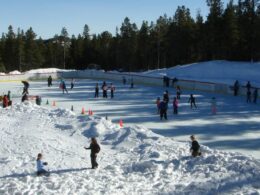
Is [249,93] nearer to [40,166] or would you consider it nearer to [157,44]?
[40,166]

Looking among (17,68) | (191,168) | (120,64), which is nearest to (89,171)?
(191,168)

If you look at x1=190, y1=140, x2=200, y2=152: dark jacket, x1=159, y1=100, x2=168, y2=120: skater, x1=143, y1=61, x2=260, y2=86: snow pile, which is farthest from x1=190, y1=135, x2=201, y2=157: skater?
x1=143, y1=61, x2=260, y2=86: snow pile

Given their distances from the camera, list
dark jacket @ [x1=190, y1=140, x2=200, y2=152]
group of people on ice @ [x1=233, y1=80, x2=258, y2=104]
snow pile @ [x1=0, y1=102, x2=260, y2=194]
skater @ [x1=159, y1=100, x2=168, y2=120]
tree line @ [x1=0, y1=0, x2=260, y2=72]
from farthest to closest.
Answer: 1. tree line @ [x1=0, y1=0, x2=260, y2=72]
2. group of people on ice @ [x1=233, y1=80, x2=258, y2=104]
3. skater @ [x1=159, y1=100, x2=168, y2=120]
4. dark jacket @ [x1=190, y1=140, x2=200, y2=152]
5. snow pile @ [x1=0, y1=102, x2=260, y2=194]

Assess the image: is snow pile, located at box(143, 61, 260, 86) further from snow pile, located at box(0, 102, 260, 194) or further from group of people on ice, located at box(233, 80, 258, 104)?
snow pile, located at box(0, 102, 260, 194)

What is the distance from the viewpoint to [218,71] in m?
49.7

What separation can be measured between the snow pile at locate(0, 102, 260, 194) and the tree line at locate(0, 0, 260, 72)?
4119 cm

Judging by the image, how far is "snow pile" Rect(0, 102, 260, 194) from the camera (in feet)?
39.7

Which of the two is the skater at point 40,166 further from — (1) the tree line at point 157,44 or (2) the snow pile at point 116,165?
(1) the tree line at point 157,44

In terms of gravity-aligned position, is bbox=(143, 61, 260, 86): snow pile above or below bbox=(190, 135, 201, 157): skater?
above

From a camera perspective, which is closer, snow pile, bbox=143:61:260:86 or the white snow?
the white snow

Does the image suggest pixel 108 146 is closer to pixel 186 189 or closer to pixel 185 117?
pixel 186 189

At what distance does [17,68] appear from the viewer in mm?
87375

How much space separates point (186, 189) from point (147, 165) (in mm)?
2153

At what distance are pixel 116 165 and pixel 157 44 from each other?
62455 millimetres
